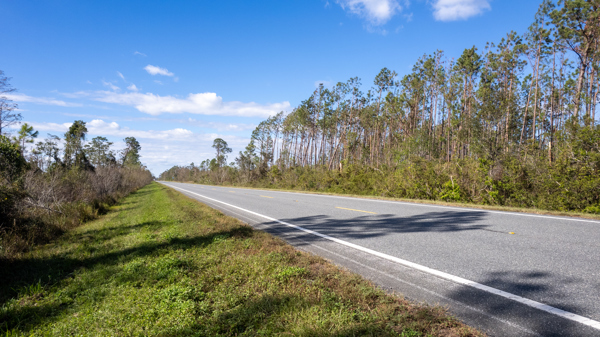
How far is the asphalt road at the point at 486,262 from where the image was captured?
9.18 feet

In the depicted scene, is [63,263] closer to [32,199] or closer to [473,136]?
[32,199]

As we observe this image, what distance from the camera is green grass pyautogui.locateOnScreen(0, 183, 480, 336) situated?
2.81m

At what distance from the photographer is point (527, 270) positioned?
385 centimetres

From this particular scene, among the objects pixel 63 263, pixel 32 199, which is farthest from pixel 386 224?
pixel 32 199

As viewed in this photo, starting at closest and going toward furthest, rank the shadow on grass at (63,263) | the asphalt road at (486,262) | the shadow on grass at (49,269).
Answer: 1. the asphalt road at (486,262)
2. the shadow on grass at (49,269)
3. the shadow on grass at (63,263)

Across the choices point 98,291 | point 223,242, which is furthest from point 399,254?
point 98,291

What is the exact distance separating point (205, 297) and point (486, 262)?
390cm

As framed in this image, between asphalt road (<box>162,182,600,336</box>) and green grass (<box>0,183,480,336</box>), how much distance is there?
18.9 inches

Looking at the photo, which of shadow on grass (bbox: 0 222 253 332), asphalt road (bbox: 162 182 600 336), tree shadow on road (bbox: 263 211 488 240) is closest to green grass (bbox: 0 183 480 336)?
shadow on grass (bbox: 0 222 253 332)

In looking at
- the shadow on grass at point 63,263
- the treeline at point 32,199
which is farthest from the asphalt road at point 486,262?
the treeline at point 32,199

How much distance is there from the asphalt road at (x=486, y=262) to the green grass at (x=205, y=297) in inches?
18.9

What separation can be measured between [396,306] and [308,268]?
1.47 meters

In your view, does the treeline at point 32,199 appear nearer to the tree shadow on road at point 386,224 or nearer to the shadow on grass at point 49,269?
the shadow on grass at point 49,269

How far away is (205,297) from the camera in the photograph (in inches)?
142
